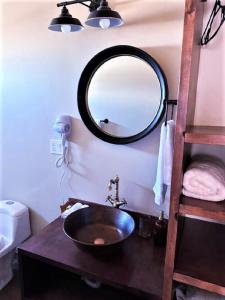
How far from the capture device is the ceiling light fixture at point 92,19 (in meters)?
1.28

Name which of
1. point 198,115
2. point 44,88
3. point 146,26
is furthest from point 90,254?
point 146,26

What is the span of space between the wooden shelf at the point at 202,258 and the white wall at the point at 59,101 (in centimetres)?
46

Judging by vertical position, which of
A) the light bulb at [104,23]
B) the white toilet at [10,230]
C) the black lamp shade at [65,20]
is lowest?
the white toilet at [10,230]

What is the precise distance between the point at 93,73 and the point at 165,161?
73 cm

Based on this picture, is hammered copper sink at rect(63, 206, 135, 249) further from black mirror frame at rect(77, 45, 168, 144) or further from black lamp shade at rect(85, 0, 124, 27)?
black lamp shade at rect(85, 0, 124, 27)

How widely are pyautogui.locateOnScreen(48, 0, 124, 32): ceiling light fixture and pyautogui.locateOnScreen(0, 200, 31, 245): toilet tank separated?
4.38ft

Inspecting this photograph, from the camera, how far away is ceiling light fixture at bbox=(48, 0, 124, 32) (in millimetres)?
1284

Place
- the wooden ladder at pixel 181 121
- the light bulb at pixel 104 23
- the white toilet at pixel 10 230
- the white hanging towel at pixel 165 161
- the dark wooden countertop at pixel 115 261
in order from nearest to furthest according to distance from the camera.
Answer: the wooden ladder at pixel 181 121 < the dark wooden countertop at pixel 115 261 < the white hanging towel at pixel 165 161 < the light bulb at pixel 104 23 < the white toilet at pixel 10 230

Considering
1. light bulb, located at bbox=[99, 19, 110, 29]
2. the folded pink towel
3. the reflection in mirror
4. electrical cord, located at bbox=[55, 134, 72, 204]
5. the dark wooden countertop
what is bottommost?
the dark wooden countertop

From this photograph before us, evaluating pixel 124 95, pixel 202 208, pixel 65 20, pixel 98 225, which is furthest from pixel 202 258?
pixel 65 20

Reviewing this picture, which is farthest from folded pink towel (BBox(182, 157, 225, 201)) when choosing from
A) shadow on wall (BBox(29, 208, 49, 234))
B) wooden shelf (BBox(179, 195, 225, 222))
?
shadow on wall (BBox(29, 208, 49, 234))

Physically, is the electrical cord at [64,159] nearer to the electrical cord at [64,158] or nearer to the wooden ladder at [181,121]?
the electrical cord at [64,158]

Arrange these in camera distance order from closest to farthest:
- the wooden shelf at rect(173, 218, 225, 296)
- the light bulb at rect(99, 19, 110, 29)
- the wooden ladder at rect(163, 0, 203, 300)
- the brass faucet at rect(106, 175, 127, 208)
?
the wooden ladder at rect(163, 0, 203, 300), the wooden shelf at rect(173, 218, 225, 296), the light bulb at rect(99, 19, 110, 29), the brass faucet at rect(106, 175, 127, 208)

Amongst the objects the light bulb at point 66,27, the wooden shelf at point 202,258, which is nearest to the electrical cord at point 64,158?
the light bulb at point 66,27
